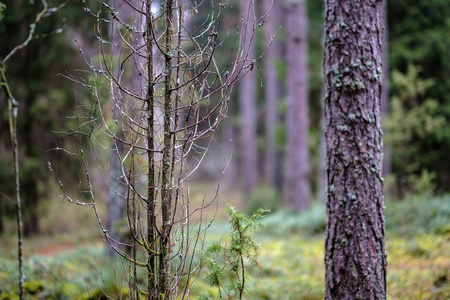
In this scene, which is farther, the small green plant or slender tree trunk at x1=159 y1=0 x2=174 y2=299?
the small green plant

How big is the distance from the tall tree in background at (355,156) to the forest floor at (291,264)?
0.71 metres

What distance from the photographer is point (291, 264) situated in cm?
750

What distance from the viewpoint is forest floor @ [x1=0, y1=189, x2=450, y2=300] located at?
16.0 feet

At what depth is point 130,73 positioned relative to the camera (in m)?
7.11

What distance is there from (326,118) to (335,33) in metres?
0.75

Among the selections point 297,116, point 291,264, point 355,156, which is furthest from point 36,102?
point 355,156

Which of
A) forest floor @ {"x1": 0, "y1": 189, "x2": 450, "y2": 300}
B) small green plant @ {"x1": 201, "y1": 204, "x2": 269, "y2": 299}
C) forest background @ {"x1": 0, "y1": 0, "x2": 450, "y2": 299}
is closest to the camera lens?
small green plant @ {"x1": 201, "y1": 204, "x2": 269, "y2": 299}

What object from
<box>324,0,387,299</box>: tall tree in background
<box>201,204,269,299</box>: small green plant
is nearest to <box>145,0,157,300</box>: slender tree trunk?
<box>201,204,269,299</box>: small green plant

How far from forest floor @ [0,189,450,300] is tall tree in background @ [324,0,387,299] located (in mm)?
712

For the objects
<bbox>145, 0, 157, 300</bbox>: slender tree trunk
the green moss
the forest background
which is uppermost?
the forest background

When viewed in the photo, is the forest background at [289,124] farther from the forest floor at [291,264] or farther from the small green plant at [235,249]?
the small green plant at [235,249]

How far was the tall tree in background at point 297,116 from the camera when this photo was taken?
12898mm

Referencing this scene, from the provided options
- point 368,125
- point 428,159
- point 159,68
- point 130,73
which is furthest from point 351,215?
point 428,159

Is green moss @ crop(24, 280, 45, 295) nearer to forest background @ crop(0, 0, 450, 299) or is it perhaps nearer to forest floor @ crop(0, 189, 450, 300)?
forest floor @ crop(0, 189, 450, 300)
